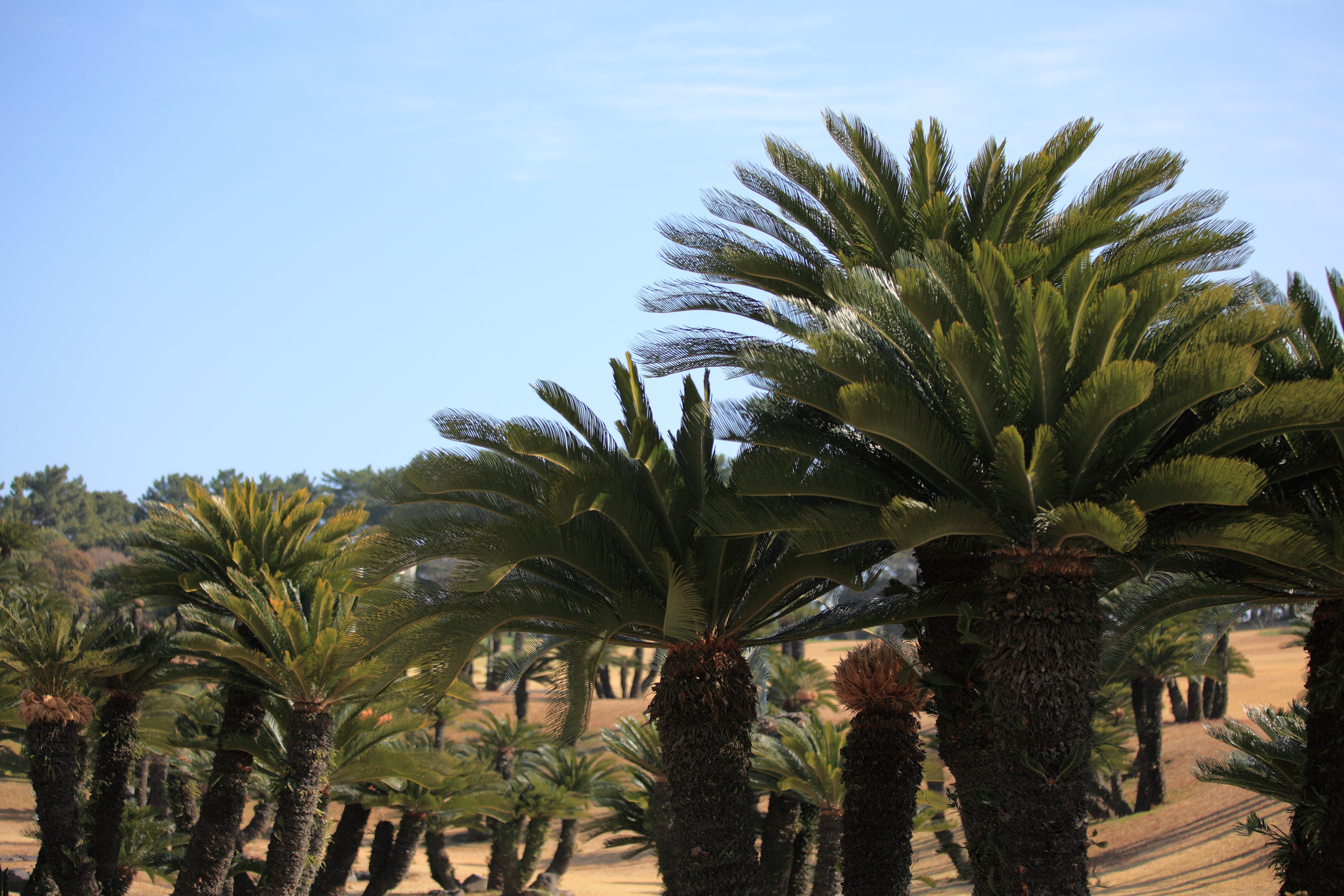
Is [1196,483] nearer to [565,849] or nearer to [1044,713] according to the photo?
[1044,713]

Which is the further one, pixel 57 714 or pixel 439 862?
pixel 439 862

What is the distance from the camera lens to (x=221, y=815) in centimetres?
1722

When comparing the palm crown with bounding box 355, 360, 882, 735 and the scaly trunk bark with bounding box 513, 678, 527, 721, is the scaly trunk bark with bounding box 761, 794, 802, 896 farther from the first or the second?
the scaly trunk bark with bounding box 513, 678, 527, 721

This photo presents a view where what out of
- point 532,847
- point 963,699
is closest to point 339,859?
point 532,847

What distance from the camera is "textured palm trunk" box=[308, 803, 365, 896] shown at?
21203 mm

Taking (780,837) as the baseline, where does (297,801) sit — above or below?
above

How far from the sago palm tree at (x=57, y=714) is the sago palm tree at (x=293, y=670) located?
1.96 metres

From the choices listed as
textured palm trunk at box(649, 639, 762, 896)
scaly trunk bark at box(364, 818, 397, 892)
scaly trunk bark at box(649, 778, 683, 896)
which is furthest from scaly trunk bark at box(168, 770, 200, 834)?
textured palm trunk at box(649, 639, 762, 896)

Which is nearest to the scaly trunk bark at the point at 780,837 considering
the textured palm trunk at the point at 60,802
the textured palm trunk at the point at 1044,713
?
the textured palm trunk at the point at 1044,713

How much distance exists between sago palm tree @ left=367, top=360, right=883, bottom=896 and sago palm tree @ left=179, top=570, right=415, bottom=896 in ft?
16.6

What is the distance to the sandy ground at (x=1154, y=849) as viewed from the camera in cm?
1959

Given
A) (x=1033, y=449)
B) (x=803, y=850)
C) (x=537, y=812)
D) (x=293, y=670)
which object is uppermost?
(x=1033, y=449)

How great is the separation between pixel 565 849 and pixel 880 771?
61.4 ft

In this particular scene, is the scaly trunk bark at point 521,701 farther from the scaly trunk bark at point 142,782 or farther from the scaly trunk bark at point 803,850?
the scaly trunk bark at point 803,850
